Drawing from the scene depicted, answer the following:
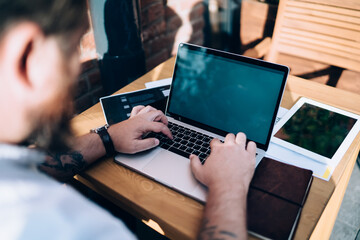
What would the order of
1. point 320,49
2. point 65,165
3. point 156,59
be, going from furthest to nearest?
point 156,59
point 320,49
point 65,165

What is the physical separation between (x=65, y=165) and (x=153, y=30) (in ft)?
4.05

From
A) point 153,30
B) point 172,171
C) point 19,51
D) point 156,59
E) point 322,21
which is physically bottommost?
point 156,59

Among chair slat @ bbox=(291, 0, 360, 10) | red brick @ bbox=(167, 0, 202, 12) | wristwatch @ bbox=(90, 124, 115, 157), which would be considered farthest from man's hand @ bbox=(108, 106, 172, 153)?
red brick @ bbox=(167, 0, 202, 12)

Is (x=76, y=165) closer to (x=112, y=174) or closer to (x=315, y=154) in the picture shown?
(x=112, y=174)

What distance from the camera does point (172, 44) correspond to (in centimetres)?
202

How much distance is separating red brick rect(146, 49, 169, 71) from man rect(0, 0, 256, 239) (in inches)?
51.0

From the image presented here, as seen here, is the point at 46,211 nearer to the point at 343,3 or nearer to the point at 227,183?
the point at 227,183

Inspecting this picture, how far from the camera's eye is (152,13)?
5.45 feet

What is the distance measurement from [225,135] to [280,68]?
0.83 ft

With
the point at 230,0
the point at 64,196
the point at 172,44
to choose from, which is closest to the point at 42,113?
the point at 64,196

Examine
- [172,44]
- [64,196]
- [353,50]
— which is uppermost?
[64,196]

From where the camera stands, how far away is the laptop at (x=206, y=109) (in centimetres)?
73

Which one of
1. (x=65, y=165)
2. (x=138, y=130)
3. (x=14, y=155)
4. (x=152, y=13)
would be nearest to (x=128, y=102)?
(x=138, y=130)

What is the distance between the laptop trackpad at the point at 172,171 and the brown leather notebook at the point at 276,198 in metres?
0.16
